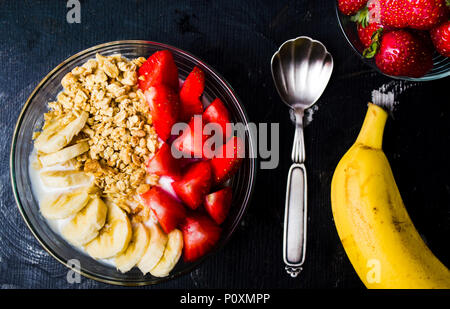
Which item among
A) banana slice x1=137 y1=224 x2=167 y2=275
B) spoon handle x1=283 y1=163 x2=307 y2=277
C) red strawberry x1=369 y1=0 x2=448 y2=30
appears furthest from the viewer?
spoon handle x1=283 y1=163 x2=307 y2=277

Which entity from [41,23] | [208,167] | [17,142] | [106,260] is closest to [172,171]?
[208,167]

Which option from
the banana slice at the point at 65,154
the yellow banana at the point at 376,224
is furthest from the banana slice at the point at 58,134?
the yellow banana at the point at 376,224

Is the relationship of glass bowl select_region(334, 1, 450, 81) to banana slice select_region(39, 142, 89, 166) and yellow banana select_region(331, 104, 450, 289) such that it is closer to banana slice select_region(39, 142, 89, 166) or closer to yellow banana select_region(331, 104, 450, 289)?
yellow banana select_region(331, 104, 450, 289)

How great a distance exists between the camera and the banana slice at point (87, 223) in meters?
0.91

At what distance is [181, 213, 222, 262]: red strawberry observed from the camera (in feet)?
3.07

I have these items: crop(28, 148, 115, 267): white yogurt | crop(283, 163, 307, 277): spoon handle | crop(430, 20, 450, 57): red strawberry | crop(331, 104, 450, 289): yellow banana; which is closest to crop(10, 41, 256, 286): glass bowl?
crop(28, 148, 115, 267): white yogurt

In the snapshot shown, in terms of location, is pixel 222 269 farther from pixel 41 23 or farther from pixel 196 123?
pixel 41 23

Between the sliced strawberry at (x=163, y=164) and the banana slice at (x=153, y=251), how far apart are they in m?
0.14

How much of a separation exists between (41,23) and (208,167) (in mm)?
644

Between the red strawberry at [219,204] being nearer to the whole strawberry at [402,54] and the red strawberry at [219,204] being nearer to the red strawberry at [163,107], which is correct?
the red strawberry at [163,107]

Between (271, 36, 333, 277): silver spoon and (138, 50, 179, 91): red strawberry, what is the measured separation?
0.30m

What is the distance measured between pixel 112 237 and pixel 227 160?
0.33 m

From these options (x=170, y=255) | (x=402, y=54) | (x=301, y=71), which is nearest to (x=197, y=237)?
(x=170, y=255)

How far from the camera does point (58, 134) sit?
0.91m
